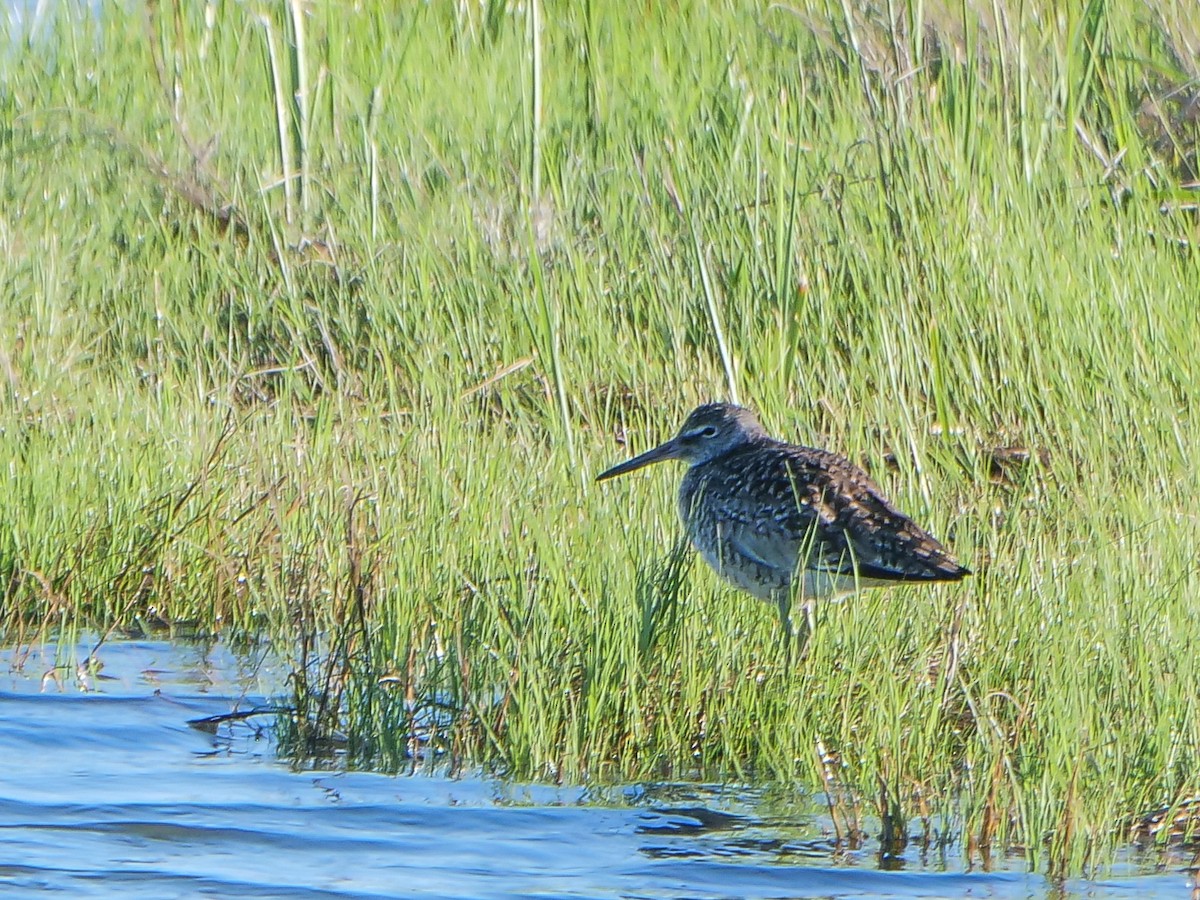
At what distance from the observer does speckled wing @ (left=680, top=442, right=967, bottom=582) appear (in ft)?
15.9

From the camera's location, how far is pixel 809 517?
5.14m

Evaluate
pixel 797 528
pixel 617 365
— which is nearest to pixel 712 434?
pixel 797 528

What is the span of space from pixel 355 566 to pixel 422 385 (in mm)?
1944

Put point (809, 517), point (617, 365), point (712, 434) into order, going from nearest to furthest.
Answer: point (809, 517)
point (712, 434)
point (617, 365)

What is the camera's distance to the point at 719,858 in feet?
13.8

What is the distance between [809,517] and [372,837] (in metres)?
1.52

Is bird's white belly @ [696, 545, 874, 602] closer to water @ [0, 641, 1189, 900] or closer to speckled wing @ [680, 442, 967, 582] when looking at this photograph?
speckled wing @ [680, 442, 967, 582]

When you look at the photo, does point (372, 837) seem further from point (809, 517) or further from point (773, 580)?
point (809, 517)

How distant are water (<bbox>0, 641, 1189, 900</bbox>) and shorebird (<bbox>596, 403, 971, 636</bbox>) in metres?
0.66

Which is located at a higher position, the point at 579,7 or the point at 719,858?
the point at 579,7

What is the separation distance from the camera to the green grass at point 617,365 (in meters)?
4.61

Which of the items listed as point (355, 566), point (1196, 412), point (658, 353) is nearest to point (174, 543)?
point (355, 566)

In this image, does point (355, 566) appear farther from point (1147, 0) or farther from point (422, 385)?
point (1147, 0)

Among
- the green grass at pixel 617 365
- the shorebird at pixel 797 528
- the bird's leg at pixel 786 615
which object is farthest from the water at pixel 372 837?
the shorebird at pixel 797 528
